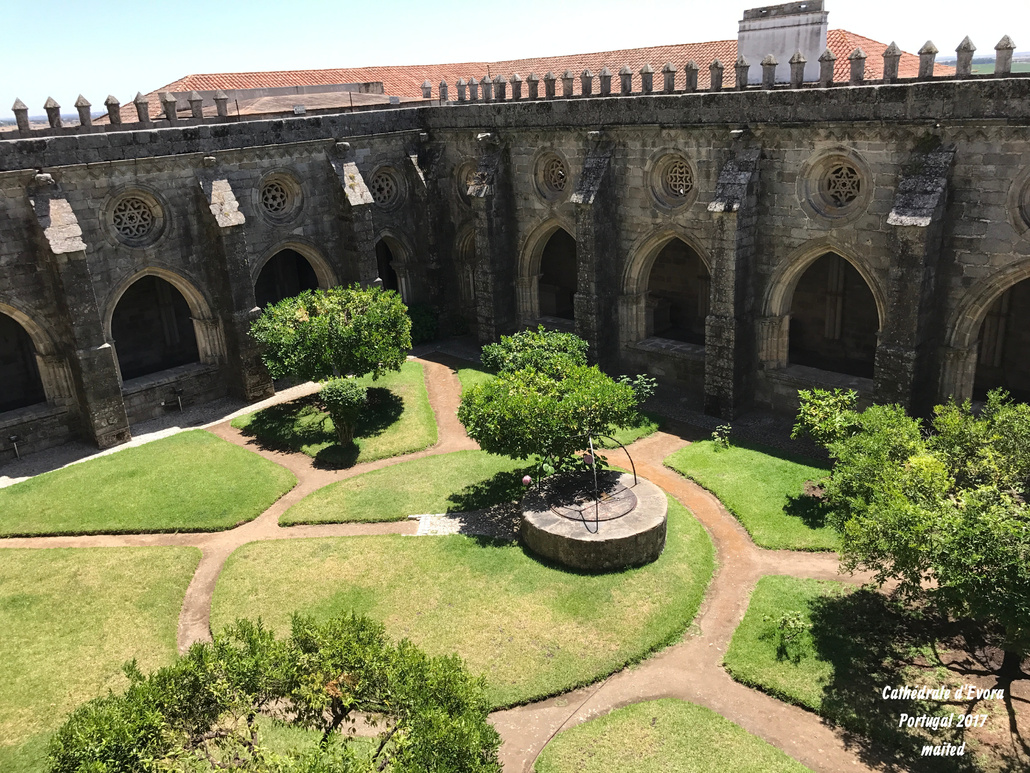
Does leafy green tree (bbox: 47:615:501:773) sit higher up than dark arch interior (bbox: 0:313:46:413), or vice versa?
leafy green tree (bbox: 47:615:501:773)

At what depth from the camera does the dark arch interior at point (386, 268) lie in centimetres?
3288

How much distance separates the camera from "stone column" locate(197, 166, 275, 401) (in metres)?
24.6

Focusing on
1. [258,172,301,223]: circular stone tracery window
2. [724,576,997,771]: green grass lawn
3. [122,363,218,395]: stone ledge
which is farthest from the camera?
[258,172,301,223]: circular stone tracery window

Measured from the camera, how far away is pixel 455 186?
30.5 meters

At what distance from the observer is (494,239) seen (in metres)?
28.4

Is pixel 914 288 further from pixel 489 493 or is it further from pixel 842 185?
pixel 489 493

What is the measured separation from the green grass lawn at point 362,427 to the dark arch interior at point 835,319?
492 inches

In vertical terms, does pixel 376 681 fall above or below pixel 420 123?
below

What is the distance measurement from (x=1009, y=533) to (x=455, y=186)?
23.8 metres

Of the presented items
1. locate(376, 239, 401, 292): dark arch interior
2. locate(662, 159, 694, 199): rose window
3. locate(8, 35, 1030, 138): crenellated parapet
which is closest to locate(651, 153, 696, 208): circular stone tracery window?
locate(662, 159, 694, 199): rose window

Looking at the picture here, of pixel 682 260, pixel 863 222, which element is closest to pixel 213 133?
pixel 682 260

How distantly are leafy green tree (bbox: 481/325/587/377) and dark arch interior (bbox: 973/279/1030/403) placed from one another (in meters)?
12.0

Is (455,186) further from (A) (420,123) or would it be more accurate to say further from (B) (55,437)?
(B) (55,437)

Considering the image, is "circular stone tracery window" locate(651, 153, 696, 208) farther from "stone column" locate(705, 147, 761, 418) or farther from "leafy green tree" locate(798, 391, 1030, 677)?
"leafy green tree" locate(798, 391, 1030, 677)
